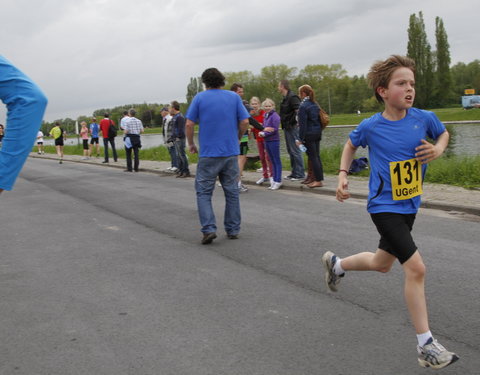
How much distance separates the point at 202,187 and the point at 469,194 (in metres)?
4.85

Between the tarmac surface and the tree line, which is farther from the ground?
the tree line

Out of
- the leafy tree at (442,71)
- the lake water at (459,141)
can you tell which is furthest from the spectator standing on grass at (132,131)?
the leafy tree at (442,71)

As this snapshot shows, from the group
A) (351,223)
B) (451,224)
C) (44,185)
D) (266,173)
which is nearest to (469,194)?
A: (451,224)

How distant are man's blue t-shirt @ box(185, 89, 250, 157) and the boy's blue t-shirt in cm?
331

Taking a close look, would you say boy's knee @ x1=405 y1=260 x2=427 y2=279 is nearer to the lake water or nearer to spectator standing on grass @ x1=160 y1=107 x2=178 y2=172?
the lake water

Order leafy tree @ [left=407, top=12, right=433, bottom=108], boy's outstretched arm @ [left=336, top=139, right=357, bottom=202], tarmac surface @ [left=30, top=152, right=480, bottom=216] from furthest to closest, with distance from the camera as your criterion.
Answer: leafy tree @ [left=407, top=12, right=433, bottom=108] < tarmac surface @ [left=30, top=152, right=480, bottom=216] < boy's outstretched arm @ [left=336, top=139, right=357, bottom=202]

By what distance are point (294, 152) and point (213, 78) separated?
235 inches

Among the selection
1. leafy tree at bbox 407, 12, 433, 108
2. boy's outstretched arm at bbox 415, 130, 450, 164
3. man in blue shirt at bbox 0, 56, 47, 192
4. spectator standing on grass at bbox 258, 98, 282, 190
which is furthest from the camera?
leafy tree at bbox 407, 12, 433, 108

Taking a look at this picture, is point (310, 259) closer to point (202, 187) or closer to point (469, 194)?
point (202, 187)

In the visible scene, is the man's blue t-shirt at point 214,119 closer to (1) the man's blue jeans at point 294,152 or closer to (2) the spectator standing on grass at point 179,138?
(1) the man's blue jeans at point 294,152

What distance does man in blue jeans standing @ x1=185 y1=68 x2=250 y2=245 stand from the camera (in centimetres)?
660

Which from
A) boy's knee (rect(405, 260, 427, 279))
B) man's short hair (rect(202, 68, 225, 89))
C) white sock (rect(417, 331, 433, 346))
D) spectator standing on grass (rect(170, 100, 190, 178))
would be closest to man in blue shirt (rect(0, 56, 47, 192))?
boy's knee (rect(405, 260, 427, 279))

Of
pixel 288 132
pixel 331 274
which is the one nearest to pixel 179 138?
pixel 288 132

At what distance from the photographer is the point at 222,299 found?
176 inches
